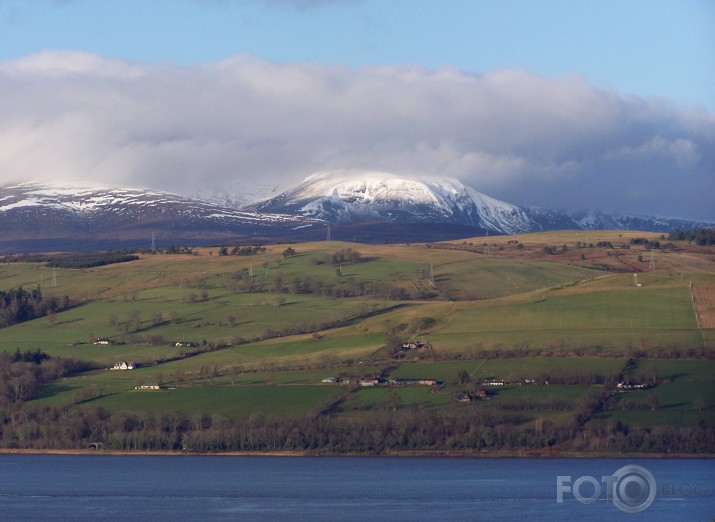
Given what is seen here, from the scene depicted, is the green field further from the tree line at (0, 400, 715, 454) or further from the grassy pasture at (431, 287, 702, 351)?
the tree line at (0, 400, 715, 454)

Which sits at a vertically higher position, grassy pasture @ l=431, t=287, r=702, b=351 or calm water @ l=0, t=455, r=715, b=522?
grassy pasture @ l=431, t=287, r=702, b=351

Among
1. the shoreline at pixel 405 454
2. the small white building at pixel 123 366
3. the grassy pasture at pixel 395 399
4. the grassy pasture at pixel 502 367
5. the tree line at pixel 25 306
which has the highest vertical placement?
the tree line at pixel 25 306

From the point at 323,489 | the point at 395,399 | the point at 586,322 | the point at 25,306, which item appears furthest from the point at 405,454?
the point at 25,306

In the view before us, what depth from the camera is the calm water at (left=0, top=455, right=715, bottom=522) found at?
177 feet

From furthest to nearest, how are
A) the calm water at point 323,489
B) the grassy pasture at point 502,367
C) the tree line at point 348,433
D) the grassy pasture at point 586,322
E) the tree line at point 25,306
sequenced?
1. the tree line at point 25,306
2. the grassy pasture at point 586,322
3. the grassy pasture at point 502,367
4. the tree line at point 348,433
5. the calm water at point 323,489

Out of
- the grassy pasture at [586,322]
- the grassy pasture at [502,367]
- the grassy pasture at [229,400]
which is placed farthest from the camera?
the grassy pasture at [586,322]

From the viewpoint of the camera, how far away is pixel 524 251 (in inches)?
5497

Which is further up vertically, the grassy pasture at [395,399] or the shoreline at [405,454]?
the grassy pasture at [395,399]

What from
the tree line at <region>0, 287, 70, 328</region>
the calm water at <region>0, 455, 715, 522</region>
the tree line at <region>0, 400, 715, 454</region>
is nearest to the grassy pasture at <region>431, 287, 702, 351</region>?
the tree line at <region>0, 400, 715, 454</region>

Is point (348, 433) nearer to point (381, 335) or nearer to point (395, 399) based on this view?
point (395, 399)

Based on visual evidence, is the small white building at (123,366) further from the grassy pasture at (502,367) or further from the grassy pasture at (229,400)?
the grassy pasture at (502,367)

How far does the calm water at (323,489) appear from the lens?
2122 inches

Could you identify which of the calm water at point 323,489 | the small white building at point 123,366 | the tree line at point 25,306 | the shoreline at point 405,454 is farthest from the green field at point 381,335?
the calm water at point 323,489

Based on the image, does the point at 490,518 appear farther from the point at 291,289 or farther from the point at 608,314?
the point at 291,289
